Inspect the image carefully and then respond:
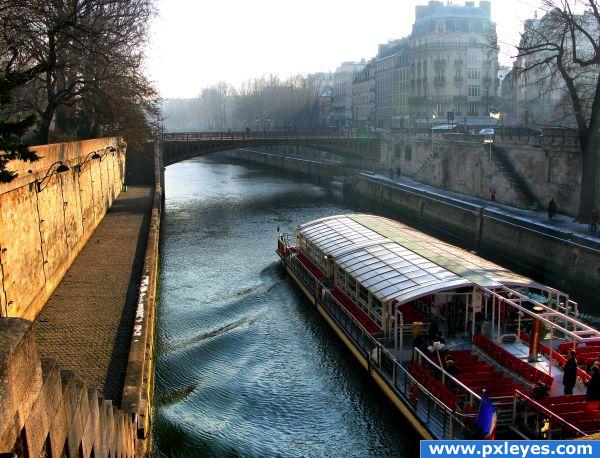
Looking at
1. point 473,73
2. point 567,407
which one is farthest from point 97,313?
point 473,73

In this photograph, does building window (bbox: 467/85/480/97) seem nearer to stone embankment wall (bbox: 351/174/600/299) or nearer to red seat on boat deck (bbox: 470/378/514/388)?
stone embankment wall (bbox: 351/174/600/299)

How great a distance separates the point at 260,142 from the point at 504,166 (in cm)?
2771

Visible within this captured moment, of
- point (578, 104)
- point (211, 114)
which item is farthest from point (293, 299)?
point (211, 114)

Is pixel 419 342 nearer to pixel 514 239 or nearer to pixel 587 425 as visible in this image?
pixel 587 425

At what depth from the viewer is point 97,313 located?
17.7 meters

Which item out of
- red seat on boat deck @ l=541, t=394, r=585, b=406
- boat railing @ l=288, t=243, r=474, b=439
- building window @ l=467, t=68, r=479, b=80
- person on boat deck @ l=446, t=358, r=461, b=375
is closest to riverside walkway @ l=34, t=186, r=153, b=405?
boat railing @ l=288, t=243, r=474, b=439

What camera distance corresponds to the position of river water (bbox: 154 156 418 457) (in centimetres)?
1507

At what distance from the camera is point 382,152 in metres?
68.9

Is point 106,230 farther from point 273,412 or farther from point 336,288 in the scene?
point 273,412

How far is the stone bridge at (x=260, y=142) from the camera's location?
5984 cm

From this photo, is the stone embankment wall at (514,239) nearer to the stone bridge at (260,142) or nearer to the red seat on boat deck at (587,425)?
the red seat on boat deck at (587,425)

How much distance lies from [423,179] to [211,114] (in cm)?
12923
